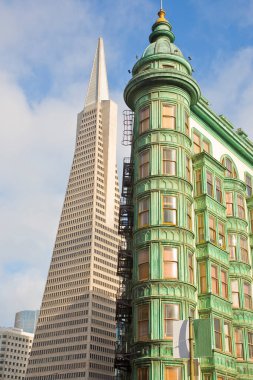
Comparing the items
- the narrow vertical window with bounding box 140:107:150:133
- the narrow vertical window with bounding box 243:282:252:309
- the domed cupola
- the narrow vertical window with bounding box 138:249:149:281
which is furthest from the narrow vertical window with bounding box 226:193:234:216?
the narrow vertical window with bounding box 138:249:149:281

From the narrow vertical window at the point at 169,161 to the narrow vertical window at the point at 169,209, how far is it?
191 cm

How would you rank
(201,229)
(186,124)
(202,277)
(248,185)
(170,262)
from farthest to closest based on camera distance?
(248,185)
(186,124)
(201,229)
(202,277)
(170,262)

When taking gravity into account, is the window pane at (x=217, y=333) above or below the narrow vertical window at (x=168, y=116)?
below

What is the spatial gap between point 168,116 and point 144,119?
167cm

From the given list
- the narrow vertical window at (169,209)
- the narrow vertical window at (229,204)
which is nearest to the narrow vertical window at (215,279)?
the narrow vertical window at (169,209)

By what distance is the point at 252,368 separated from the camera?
3794cm

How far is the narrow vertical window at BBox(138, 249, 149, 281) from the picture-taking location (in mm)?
33969

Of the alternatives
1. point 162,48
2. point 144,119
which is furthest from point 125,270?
point 162,48

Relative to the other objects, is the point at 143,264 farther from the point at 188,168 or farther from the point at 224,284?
the point at 188,168

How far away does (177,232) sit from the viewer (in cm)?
3491

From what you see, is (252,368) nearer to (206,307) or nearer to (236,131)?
(206,307)

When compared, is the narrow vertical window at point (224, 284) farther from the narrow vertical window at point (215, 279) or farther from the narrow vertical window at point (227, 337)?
the narrow vertical window at point (227, 337)

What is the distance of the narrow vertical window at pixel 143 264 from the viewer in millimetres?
33969

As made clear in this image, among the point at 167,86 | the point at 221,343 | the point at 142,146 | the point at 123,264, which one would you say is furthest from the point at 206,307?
the point at 167,86
